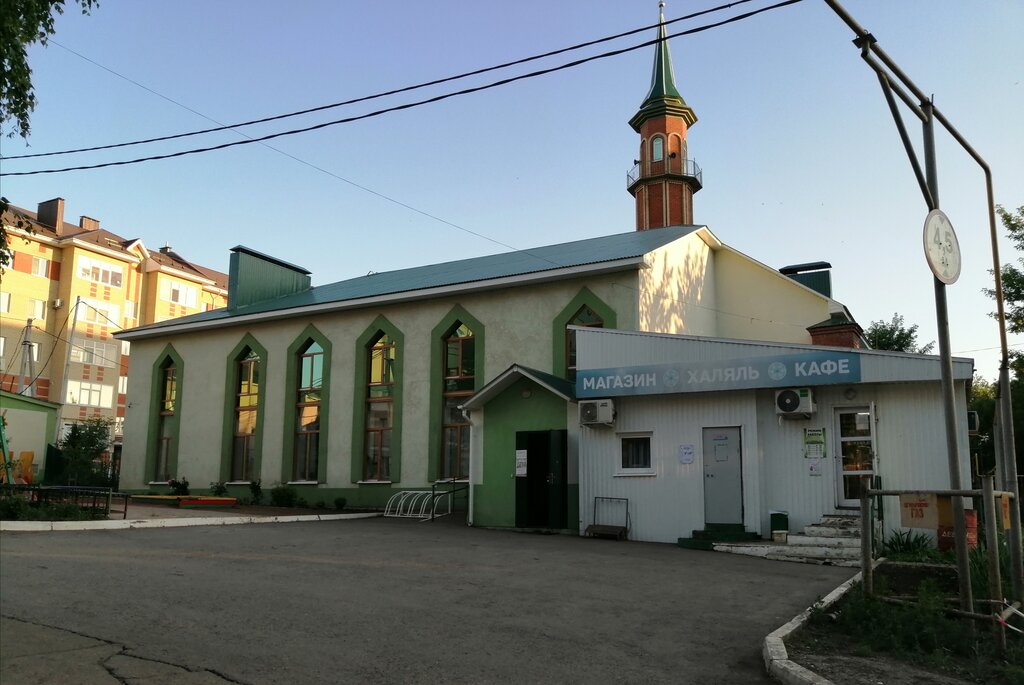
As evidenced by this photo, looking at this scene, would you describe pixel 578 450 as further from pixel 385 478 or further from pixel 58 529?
pixel 58 529

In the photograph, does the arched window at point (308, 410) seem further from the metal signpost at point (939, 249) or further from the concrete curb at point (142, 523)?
the metal signpost at point (939, 249)

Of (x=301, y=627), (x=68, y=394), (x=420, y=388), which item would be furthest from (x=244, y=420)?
(x=68, y=394)

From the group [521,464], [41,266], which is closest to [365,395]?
[521,464]

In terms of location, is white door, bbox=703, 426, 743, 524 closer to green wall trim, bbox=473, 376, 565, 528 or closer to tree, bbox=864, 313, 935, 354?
green wall trim, bbox=473, 376, 565, 528

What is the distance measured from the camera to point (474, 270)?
26281 mm

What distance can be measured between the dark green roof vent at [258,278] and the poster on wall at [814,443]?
22751 millimetres

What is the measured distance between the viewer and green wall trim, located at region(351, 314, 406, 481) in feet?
79.0

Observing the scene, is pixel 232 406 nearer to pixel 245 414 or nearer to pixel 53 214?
pixel 245 414

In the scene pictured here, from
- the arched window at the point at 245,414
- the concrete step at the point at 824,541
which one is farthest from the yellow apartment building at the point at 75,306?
the concrete step at the point at 824,541

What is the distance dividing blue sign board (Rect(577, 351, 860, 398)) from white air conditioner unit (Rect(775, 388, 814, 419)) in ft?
0.54

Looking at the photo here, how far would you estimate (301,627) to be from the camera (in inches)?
278

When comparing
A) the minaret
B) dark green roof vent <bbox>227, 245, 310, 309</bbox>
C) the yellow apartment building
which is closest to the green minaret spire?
the minaret

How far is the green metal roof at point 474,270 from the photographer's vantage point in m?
23.0

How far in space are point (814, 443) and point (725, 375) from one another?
2.08m
